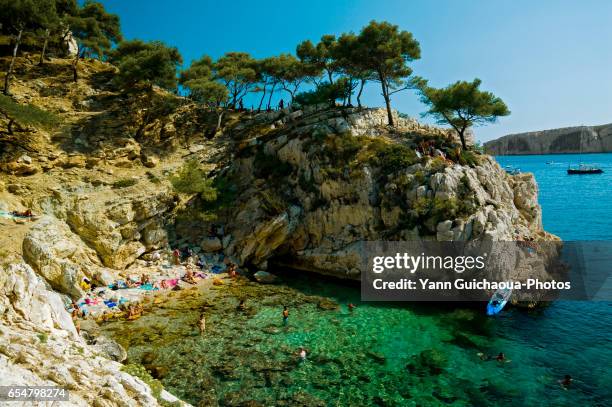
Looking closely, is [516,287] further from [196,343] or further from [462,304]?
[196,343]

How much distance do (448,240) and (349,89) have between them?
31303 millimetres

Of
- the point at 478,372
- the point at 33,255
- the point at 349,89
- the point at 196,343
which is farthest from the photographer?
the point at 349,89

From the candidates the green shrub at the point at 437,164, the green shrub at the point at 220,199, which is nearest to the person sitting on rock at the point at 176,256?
the green shrub at the point at 220,199

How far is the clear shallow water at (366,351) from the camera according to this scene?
17.3 m

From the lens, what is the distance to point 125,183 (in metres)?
36.6

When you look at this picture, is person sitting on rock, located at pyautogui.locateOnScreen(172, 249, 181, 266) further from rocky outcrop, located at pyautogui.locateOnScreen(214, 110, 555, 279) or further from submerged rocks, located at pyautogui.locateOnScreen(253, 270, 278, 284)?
submerged rocks, located at pyautogui.locateOnScreen(253, 270, 278, 284)

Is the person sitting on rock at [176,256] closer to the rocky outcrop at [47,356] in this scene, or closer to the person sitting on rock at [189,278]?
the person sitting on rock at [189,278]

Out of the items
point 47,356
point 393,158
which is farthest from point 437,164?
point 47,356

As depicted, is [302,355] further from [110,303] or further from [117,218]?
[117,218]

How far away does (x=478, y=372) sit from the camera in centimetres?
1931

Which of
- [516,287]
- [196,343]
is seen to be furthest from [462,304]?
[196,343]

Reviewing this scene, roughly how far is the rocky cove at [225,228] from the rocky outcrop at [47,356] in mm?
78

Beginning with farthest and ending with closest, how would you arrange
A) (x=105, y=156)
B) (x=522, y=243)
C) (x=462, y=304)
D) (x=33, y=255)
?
(x=105, y=156) < (x=522, y=243) < (x=462, y=304) < (x=33, y=255)

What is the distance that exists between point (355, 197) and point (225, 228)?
15381mm
